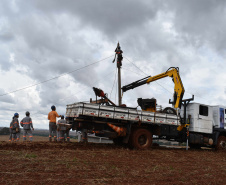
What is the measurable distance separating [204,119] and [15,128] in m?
10.8

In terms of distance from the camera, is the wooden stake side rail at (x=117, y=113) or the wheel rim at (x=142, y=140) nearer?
the wooden stake side rail at (x=117, y=113)

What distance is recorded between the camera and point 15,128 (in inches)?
522

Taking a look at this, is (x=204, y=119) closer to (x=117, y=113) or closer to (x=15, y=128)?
(x=117, y=113)

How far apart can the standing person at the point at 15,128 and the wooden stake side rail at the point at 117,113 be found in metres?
3.49

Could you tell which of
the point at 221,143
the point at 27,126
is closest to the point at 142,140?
the point at 221,143

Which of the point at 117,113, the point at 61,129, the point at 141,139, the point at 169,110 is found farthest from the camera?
the point at 169,110

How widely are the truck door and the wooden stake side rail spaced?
2056 millimetres

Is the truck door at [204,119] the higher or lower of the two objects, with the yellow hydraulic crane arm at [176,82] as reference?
lower

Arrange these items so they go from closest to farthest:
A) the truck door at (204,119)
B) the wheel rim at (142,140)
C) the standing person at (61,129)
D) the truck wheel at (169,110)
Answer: the wheel rim at (142,140) < the standing person at (61,129) < the truck wheel at (169,110) < the truck door at (204,119)

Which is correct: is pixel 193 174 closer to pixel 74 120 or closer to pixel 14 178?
pixel 14 178

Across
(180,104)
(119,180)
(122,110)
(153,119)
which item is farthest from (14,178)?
(180,104)

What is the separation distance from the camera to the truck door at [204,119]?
13.7 m

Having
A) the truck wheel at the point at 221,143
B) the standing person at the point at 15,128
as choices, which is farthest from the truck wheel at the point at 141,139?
the standing person at the point at 15,128

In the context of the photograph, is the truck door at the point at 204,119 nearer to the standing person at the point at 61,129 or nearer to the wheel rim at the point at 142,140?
the wheel rim at the point at 142,140
